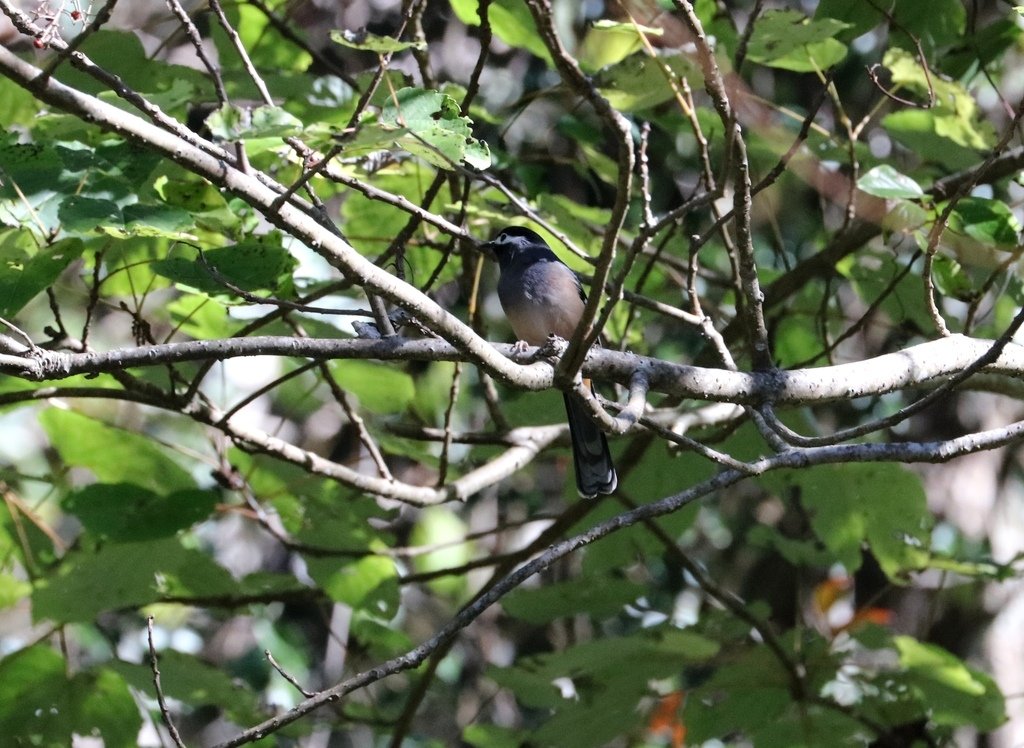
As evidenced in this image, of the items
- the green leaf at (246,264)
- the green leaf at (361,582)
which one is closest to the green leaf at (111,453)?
the green leaf at (361,582)

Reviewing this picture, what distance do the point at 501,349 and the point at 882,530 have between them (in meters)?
2.22

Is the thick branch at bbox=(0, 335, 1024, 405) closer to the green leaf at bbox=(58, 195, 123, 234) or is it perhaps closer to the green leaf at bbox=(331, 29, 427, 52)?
the green leaf at bbox=(58, 195, 123, 234)

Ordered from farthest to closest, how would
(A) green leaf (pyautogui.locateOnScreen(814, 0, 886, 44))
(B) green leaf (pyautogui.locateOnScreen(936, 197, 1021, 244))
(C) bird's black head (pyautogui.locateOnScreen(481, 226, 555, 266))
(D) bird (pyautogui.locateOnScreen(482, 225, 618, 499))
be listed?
(D) bird (pyautogui.locateOnScreen(482, 225, 618, 499))
(C) bird's black head (pyautogui.locateOnScreen(481, 226, 555, 266))
(A) green leaf (pyautogui.locateOnScreen(814, 0, 886, 44))
(B) green leaf (pyautogui.locateOnScreen(936, 197, 1021, 244))

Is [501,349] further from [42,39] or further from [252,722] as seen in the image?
[252,722]

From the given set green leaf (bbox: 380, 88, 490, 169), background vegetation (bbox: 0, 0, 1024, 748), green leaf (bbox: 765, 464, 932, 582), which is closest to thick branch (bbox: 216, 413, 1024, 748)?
background vegetation (bbox: 0, 0, 1024, 748)

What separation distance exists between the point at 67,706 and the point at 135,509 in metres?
Answer: 0.69

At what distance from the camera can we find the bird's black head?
5.51m

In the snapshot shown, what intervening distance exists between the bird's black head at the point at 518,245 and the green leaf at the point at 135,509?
211 cm

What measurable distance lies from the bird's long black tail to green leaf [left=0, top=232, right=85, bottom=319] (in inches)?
84.8

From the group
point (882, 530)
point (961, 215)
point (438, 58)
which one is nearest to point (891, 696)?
Answer: point (882, 530)

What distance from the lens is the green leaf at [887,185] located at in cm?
304

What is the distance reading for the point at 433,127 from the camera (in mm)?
2260

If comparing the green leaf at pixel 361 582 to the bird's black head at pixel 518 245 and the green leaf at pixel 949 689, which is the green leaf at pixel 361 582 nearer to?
the bird's black head at pixel 518 245

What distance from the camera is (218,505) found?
13.0ft
